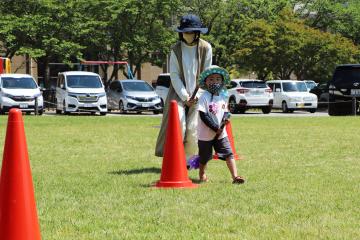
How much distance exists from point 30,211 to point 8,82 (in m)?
24.1

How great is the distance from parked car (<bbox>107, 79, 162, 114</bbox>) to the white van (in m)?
1.56

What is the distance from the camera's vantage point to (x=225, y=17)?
41.8m

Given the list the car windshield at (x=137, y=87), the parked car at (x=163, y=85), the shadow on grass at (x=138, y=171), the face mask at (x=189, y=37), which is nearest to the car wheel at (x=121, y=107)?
the car windshield at (x=137, y=87)

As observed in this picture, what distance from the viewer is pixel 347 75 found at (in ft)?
81.5

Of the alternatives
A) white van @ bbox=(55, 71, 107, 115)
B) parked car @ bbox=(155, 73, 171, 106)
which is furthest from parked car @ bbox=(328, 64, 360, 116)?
white van @ bbox=(55, 71, 107, 115)

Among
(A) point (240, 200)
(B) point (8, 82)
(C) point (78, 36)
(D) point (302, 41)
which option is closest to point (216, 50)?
(D) point (302, 41)

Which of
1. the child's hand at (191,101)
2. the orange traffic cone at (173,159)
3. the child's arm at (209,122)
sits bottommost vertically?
the orange traffic cone at (173,159)

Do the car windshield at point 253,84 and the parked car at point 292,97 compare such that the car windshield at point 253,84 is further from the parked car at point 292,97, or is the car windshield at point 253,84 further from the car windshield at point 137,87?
the car windshield at point 137,87

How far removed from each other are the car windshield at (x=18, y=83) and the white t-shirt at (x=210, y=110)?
837 inches

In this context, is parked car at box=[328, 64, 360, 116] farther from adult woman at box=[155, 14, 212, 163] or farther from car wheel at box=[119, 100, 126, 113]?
adult woman at box=[155, 14, 212, 163]

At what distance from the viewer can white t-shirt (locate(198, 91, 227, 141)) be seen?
24.3 feet

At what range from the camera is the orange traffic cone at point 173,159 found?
706 centimetres

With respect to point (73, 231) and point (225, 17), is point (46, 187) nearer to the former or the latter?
point (73, 231)

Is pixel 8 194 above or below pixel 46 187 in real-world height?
above
